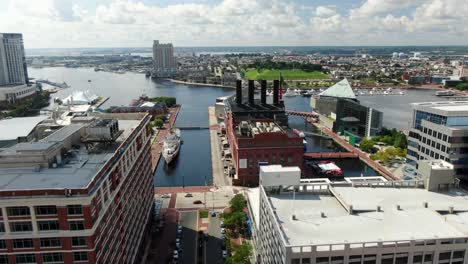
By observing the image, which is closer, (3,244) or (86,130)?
(3,244)

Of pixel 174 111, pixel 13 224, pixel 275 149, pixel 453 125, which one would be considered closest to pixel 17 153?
pixel 13 224

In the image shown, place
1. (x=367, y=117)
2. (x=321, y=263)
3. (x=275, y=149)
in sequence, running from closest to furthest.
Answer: (x=321, y=263), (x=275, y=149), (x=367, y=117)

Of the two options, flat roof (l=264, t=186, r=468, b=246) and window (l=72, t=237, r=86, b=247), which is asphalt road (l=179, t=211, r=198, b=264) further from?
window (l=72, t=237, r=86, b=247)

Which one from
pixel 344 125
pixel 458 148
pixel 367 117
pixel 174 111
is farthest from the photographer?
pixel 174 111

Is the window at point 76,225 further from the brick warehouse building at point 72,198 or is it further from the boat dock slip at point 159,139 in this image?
the boat dock slip at point 159,139

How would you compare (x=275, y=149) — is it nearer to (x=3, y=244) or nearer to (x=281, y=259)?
(x=281, y=259)

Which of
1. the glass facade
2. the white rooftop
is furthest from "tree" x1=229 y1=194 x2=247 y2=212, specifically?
the white rooftop

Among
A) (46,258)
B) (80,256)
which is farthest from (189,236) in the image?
(46,258)
